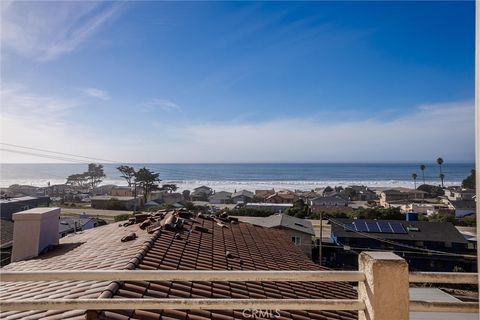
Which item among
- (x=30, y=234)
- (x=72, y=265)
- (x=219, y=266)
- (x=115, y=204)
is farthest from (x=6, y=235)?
(x=115, y=204)

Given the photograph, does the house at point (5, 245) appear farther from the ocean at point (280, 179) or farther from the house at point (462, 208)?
the ocean at point (280, 179)

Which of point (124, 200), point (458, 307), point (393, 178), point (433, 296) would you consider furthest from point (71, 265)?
point (393, 178)

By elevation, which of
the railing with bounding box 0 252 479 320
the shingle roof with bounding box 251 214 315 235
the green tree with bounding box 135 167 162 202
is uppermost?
the railing with bounding box 0 252 479 320

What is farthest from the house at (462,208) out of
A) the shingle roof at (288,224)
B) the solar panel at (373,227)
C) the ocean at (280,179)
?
the ocean at (280,179)

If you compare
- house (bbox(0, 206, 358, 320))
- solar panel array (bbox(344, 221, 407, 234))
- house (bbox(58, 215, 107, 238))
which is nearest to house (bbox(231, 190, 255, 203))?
solar panel array (bbox(344, 221, 407, 234))

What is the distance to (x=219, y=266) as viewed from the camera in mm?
5047

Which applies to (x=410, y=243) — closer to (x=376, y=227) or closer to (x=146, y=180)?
(x=376, y=227)

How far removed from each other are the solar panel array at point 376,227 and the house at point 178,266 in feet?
62.9

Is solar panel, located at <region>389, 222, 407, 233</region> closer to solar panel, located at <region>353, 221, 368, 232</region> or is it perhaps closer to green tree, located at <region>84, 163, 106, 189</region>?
solar panel, located at <region>353, 221, 368, 232</region>

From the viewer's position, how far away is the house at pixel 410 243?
22203mm

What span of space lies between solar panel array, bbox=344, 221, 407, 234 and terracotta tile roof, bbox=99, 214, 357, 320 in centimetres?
1903

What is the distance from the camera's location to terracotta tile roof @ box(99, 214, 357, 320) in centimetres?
344

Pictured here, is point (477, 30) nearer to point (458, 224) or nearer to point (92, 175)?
point (458, 224)

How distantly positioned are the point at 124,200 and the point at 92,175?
5433 centimetres
